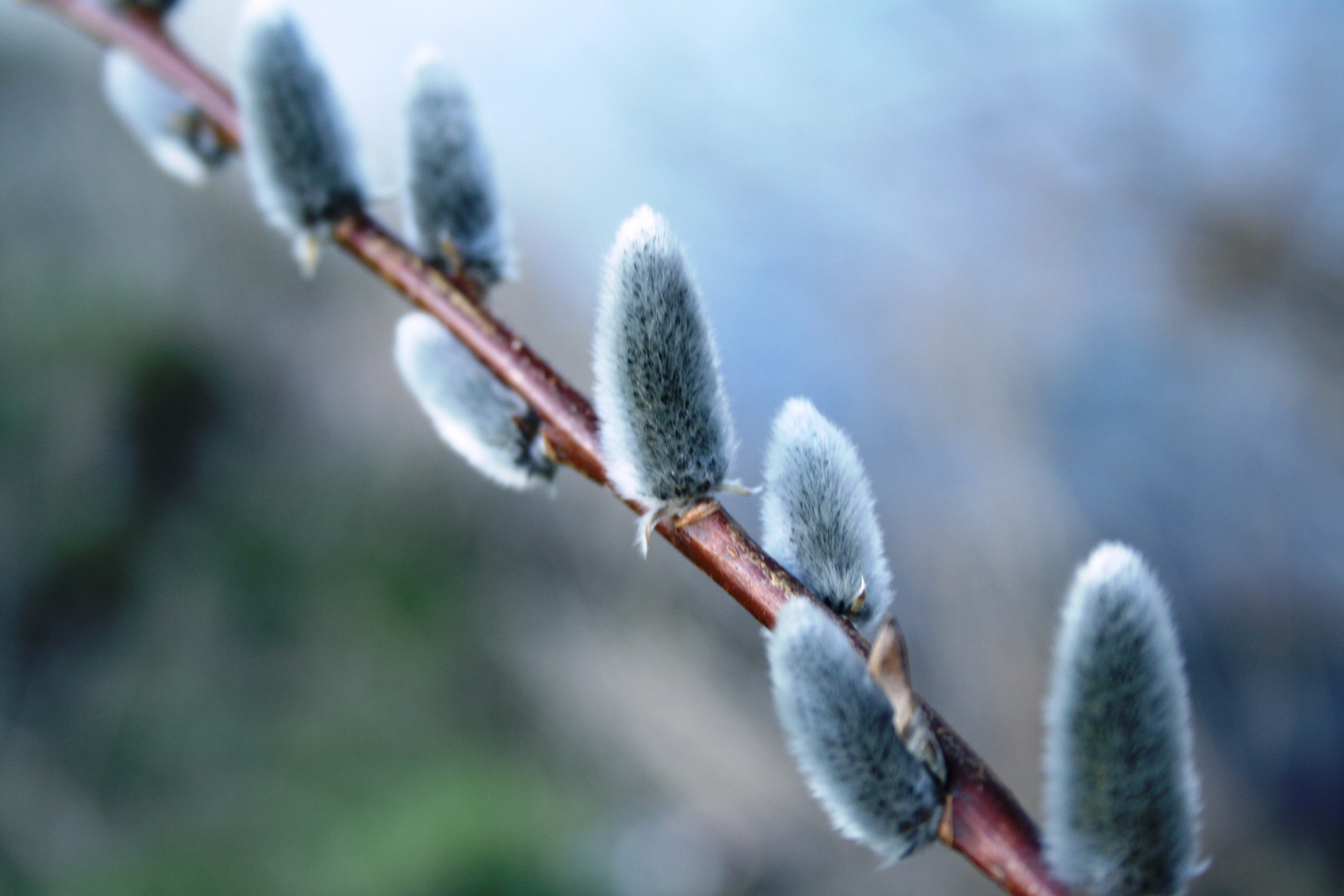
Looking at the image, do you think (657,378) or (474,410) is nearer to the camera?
(657,378)

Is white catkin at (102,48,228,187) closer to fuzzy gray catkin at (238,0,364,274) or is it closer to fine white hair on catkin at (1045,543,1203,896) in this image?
fuzzy gray catkin at (238,0,364,274)

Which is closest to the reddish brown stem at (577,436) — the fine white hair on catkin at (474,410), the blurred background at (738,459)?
the fine white hair on catkin at (474,410)

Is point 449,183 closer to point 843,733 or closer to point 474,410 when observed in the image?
point 474,410

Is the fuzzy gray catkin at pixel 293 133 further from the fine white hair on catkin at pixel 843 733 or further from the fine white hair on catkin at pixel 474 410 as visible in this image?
the fine white hair on catkin at pixel 843 733

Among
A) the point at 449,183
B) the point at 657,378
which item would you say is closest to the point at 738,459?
the point at 449,183

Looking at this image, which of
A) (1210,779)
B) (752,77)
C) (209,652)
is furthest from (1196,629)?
(209,652)

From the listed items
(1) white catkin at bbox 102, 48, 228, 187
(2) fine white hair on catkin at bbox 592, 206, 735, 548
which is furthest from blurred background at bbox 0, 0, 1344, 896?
(2) fine white hair on catkin at bbox 592, 206, 735, 548

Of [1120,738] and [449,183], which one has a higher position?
[449,183]

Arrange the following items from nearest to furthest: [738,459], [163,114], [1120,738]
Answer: [1120,738], [163,114], [738,459]

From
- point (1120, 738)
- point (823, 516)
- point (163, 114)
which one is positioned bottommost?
point (1120, 738)
